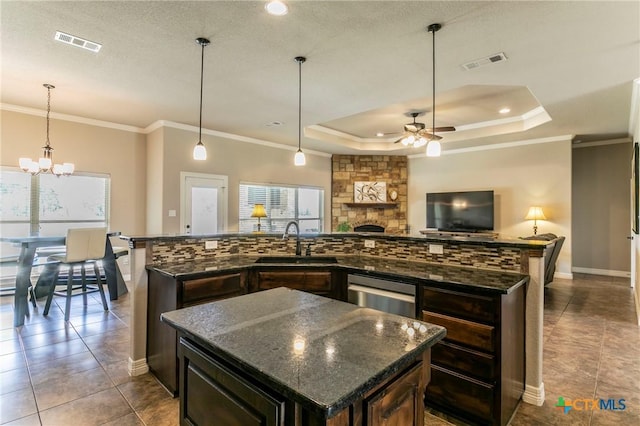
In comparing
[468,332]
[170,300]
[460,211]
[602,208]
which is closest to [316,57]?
[170,300]

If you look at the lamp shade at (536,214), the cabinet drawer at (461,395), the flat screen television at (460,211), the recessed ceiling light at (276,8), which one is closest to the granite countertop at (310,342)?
the cabinet drawer at (461,395)

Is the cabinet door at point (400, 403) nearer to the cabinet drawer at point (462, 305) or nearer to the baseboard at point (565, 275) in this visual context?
the cabinet drawer at point (462, 305)

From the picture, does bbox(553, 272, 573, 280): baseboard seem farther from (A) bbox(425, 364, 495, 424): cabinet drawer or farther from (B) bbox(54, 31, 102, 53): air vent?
(B) bbox(54, 31, 102, 53): air vent

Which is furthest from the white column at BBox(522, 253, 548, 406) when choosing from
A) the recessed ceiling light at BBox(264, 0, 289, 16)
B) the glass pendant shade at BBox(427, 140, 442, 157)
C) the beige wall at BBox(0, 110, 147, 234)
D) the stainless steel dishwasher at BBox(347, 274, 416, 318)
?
the beige wall at BBox(0, 110, 147, 234)

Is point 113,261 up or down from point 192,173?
down

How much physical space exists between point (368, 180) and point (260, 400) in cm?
742

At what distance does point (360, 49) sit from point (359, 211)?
5.47 metres

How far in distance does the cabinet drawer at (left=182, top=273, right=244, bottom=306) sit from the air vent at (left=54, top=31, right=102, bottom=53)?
2.36m

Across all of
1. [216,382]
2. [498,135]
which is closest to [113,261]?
[216,382]

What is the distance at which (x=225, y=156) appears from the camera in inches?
241

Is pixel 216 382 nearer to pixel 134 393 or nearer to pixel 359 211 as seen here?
pixel 134 393

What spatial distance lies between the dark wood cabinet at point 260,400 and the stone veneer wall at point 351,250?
151 centimetres

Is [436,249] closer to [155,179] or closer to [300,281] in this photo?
[300,281]

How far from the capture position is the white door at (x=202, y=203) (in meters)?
5.61
